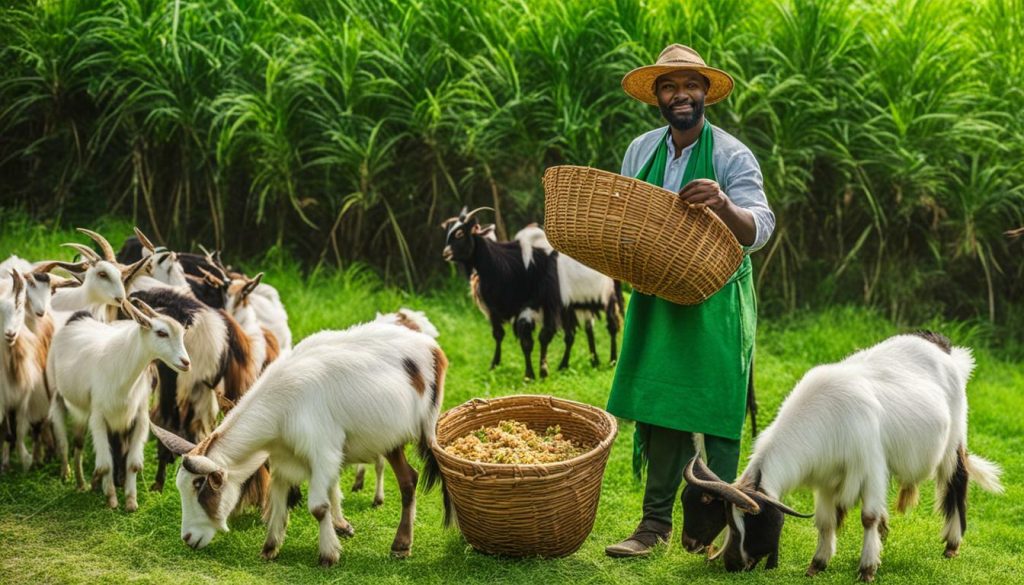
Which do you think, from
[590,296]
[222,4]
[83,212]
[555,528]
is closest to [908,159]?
[590,296]

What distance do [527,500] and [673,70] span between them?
7.01 feet

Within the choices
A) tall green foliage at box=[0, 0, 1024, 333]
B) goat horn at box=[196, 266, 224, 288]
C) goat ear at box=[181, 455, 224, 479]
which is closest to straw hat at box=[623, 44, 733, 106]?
goat ear at box=[181, 455, 224, 479]

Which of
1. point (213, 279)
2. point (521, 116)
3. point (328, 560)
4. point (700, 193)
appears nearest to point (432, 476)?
point (328, 560)

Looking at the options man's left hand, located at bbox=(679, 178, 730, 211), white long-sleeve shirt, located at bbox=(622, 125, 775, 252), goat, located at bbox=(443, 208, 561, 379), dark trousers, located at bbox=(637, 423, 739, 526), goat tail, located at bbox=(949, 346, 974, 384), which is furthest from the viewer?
goat, located at bbox=(443, 208, 561, 379)

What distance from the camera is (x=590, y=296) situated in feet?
26.7

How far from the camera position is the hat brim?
15.9ft

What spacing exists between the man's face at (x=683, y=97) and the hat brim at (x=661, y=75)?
0.04 metres

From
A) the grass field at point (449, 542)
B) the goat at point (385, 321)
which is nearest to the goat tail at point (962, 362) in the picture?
the grass field at point (449, 542)

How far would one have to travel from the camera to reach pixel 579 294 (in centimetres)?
812

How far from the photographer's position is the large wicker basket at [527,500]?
484 centimetres

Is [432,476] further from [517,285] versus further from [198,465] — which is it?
[517,285]

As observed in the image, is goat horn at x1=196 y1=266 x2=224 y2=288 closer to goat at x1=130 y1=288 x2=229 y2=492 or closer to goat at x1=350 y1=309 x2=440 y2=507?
goat at x1=130 y1=288 x2=229 y2=492

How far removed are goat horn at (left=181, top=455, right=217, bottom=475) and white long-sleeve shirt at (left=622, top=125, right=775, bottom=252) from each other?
2.51 m

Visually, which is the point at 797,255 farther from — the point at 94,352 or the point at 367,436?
the point at 94,352
